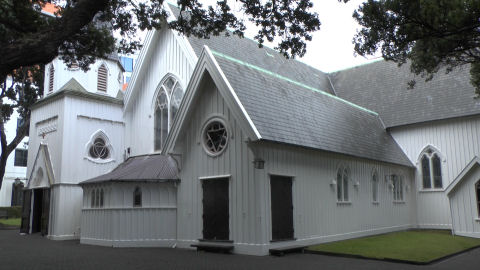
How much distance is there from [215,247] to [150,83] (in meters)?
11.4

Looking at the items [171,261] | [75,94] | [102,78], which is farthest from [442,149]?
[75,94]

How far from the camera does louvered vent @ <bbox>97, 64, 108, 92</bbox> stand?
25.6 m

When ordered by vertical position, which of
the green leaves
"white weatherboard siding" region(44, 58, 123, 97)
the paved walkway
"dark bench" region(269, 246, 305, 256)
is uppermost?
"white weatherboard siding" region(44, 58, 123, 97)

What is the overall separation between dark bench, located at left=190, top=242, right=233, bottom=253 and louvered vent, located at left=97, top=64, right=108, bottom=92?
1320 centimetres

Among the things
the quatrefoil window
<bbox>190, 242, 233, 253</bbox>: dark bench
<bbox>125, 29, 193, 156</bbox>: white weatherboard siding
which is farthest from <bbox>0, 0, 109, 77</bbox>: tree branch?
the quatrefoil window

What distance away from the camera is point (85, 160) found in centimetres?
2319

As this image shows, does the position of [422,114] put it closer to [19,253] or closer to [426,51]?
[426,51]

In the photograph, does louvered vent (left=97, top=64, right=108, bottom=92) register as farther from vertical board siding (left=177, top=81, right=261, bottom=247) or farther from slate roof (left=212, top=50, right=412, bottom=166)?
slate roof (left=212, top=50, right=412, bottom=166)

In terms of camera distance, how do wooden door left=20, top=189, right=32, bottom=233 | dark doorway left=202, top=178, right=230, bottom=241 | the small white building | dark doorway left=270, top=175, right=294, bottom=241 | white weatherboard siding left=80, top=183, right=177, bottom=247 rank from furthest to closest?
the small white building → wooden door left=20, top=189, right=32, bottom=233 → white weatherboard siding left=80, top=183, right=177, bottom=247 → dark doorway left=202, top=178, right=230, bottom=241 → dark doorway left=270, top=175, right=294, bottom=241

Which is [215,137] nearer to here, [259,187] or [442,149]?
[259,187]

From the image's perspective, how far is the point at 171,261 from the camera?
13.7 meters

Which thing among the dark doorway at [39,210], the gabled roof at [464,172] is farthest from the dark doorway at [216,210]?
the gabled roof at [464,172]

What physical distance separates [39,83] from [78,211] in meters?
14.0

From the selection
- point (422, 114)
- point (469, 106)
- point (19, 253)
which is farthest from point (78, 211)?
point (469, 106)
